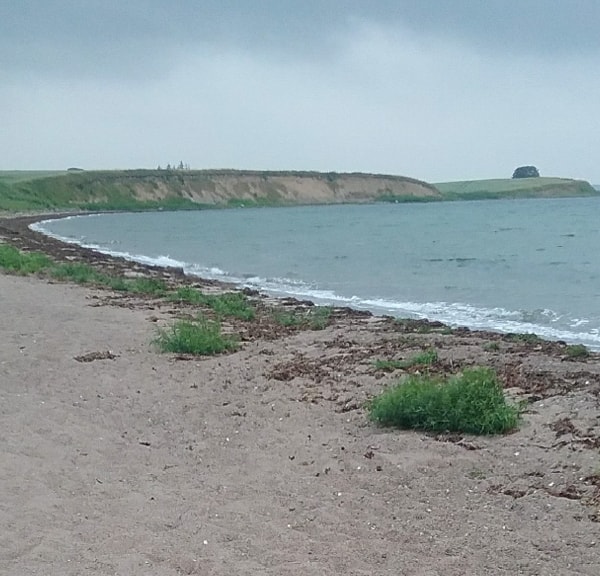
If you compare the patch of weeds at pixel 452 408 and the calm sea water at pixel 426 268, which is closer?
the patch of weeds at pixel 452 408

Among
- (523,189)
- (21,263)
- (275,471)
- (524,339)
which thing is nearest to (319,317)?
(524,339)

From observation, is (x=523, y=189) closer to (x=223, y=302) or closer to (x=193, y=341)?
(x=223, y=302)

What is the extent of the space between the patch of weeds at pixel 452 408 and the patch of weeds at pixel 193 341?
13.7 ft

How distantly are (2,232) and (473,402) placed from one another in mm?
41538

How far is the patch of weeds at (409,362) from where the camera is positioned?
36.9 ft

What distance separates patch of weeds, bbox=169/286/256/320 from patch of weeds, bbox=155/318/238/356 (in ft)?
11.4

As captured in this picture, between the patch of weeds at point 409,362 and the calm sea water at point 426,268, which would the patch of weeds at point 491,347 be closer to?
the patch of weeds at point 409,362

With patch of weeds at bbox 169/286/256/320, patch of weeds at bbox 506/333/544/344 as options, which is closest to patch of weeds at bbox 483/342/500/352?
patch of weeds at bbox 506/333/544/344

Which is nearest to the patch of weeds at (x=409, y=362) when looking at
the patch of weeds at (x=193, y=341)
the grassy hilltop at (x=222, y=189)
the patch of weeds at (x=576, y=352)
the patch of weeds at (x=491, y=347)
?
the patch of weeds at (x=491, y=347)

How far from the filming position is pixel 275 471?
24.1 ft

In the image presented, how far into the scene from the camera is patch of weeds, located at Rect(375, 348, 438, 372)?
36.9 ft

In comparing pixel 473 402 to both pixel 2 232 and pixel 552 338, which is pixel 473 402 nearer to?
pixel 552 338

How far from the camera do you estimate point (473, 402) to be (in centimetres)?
829

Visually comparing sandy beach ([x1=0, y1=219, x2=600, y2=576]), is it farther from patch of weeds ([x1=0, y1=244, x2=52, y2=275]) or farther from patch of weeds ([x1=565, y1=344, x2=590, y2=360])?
patch of weeds ([x1=0, y1=244, x2=52, y2=275])
